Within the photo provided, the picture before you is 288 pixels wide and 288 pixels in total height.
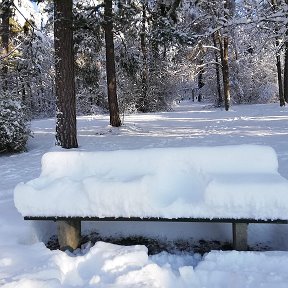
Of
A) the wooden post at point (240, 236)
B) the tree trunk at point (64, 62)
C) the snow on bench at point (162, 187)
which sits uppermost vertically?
the tree trunk at point (64, 62)

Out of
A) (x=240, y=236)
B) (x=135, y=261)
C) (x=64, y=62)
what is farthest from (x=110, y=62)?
(x=135, y=261)

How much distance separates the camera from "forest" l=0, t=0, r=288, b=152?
10.5m

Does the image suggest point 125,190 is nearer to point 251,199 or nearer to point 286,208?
point 251,199

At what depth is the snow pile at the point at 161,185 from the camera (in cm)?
370

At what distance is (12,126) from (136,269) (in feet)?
27.9

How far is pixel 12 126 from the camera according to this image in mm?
11070

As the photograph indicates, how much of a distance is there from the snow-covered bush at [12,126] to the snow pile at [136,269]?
7.43 m

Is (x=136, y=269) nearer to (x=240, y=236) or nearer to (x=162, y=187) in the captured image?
(x=162, y=187)

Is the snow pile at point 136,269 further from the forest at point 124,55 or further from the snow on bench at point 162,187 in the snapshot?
the forest at point 124,55

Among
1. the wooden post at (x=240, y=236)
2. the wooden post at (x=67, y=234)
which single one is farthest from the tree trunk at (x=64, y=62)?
the wooden post at (x=240, y=236)

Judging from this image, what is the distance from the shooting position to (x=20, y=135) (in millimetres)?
11273

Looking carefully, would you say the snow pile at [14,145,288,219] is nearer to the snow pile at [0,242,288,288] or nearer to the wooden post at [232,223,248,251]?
the wooden post at [232,223,248,251]

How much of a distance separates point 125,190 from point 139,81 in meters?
25.0

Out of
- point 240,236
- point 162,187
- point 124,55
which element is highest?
point 124,55
